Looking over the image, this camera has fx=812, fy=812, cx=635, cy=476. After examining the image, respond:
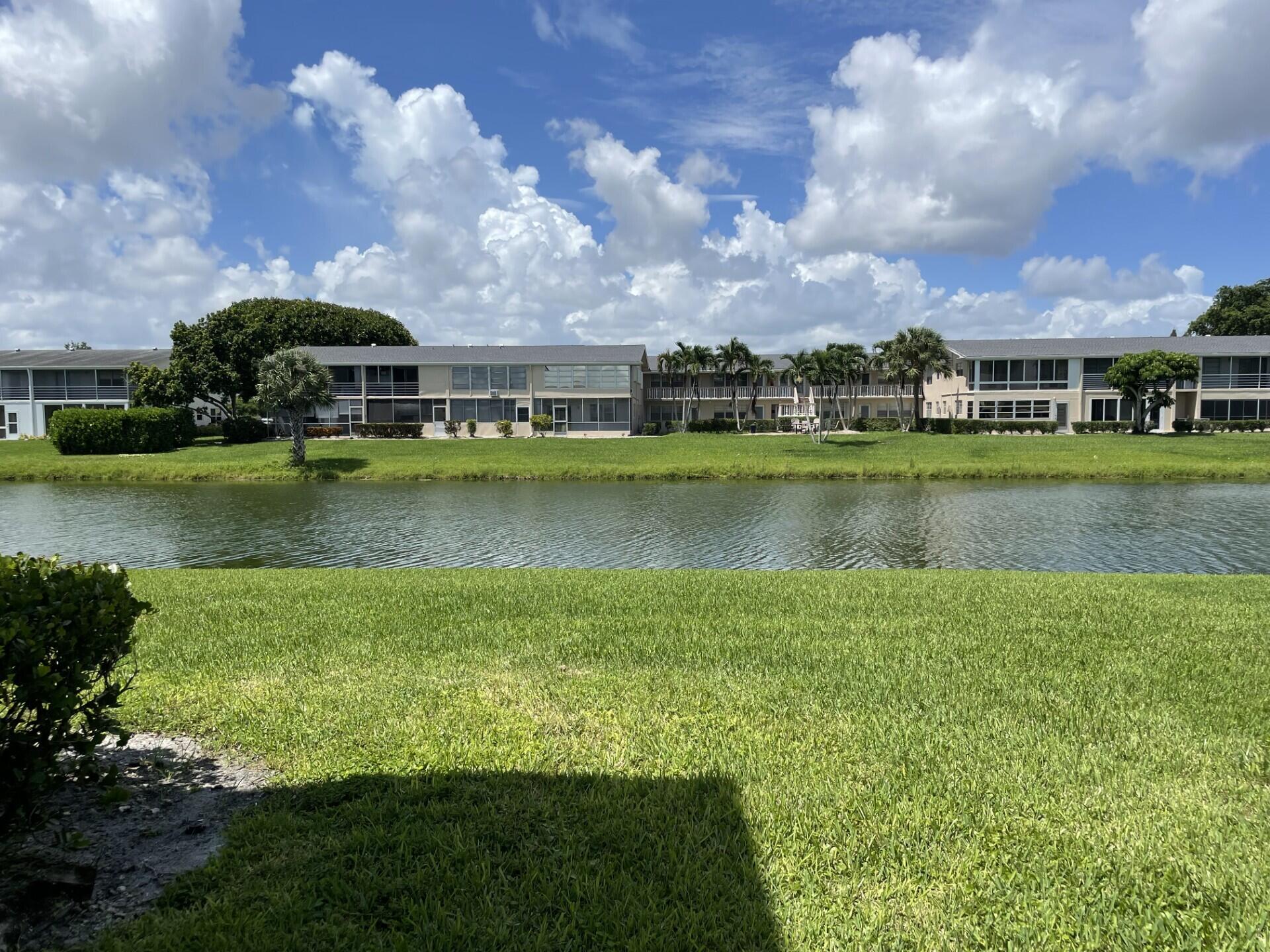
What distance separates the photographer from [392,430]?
196ft

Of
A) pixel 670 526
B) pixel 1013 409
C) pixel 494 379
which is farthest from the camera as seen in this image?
pixel 1013 409

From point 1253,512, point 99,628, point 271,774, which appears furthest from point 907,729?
point 1253,512

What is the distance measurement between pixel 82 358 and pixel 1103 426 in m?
79.7

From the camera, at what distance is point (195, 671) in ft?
22.6

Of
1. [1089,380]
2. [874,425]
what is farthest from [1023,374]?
[874,425]

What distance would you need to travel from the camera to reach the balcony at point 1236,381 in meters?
62.1

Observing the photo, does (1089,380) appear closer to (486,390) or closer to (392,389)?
(486,390)

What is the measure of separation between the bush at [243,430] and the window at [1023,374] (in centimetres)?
5457

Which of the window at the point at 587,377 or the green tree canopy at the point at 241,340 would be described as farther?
the window at the point at 587,377

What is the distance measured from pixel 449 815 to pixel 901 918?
2.26m

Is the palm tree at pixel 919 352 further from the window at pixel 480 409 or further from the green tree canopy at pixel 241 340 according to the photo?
the green tree canopy at pixel 241 340

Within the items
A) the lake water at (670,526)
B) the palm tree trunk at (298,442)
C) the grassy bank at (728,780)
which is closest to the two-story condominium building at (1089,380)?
the lake water at (670,526)

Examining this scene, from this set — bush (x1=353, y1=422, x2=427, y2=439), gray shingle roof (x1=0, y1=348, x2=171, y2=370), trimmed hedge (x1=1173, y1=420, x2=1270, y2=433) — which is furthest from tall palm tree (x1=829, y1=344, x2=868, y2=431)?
gray shingle roof (x1=0, y1=348, x2=171, y2=370)

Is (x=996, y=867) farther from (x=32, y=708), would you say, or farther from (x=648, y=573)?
(x=648, y=573)
